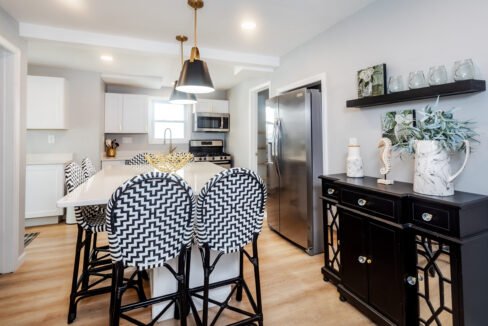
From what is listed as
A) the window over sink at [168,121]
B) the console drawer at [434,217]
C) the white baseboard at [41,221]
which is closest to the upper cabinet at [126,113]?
the window over sink at [168,121]

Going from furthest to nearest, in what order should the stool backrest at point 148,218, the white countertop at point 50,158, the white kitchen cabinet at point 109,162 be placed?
the white kitchen cabinet at point 109,162 < the white countertop at point 50,158 < the stool backrest at point 148,218

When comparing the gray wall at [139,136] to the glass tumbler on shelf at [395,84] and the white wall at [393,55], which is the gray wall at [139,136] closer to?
the white wall at [393,55]

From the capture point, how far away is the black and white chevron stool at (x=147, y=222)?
1.27 metres

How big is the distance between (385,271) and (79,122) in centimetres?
469

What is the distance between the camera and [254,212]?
5.32 ft

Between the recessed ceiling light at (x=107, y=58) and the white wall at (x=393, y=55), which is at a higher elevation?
the recessed ceiling light at (x=107, y=58)

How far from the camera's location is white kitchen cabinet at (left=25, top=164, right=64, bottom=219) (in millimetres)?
3699

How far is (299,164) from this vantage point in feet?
9.45

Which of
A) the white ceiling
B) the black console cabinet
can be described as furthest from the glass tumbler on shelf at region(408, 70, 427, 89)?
the white ceiling

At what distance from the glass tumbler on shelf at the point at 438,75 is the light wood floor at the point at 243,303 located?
5.61ft

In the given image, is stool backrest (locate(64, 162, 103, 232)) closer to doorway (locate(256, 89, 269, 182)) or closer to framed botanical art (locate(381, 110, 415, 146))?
framed botanical art (locate(381, 110, 415, 146))

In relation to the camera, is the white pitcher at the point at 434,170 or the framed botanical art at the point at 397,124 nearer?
the white pitcher at the point at 434,170

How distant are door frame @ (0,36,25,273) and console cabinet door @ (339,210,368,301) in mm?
2990

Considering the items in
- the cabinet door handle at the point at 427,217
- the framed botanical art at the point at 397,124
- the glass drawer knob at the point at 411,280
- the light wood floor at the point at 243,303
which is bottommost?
the light wood floor at the point at 243,303
